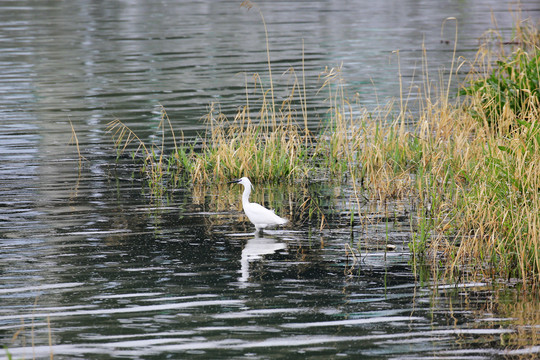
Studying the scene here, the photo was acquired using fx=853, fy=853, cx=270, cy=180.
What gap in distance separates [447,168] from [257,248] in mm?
3459

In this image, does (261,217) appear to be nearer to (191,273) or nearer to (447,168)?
(191,273)

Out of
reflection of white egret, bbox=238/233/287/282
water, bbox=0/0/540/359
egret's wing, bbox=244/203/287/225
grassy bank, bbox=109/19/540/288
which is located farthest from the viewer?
egret's wing, bbox=244/203/287/225

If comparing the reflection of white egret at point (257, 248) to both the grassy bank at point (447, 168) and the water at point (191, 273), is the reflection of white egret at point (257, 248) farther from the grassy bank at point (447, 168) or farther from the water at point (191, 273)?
the grassy bank at point (447, 168)

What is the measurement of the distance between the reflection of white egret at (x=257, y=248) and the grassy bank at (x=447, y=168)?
1.16 m

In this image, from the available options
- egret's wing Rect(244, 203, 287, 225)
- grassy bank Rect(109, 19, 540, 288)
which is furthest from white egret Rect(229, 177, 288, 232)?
grassy bank Rect(109, 19, 540, 288)

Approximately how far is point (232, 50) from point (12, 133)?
13827mm

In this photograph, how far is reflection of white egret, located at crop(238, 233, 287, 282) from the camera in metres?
8.67

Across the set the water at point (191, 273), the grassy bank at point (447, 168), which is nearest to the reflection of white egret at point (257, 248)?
the water at point (191, 273)

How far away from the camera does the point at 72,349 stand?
6.31 meters

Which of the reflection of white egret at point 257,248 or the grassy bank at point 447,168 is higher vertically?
the grassy bank at point 447,168

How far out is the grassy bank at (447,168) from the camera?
320 inches

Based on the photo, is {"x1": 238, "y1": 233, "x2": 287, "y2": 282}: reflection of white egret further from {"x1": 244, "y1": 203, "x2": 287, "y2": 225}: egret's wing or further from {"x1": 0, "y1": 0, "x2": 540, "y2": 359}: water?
{"x1": 244, "y1": 203, "x2": 287, "y2": 225}: egret's wing

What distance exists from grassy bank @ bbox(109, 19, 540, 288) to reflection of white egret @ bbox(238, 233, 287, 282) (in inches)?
45.6

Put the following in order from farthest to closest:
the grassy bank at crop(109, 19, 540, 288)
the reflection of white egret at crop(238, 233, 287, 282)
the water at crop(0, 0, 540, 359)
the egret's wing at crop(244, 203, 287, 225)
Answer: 1. the egret's wing at crop(244, 203, 287, 225)
2. the reflection of white egret at crop(238, 233, 287, 282)
3. the grassy bank at crop(109, 19, 540, 288)
4. the water at crop(0, 0, 540, 359)
